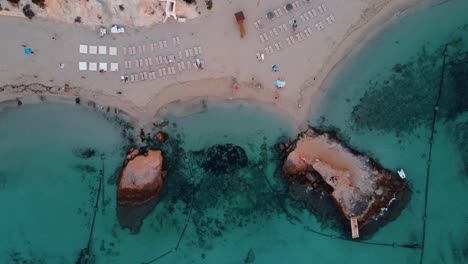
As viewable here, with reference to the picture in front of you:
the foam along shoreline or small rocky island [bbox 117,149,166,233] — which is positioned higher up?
the foam along shoreline

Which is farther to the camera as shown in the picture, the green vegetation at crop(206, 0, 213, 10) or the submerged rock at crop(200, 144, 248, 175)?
the submerged rock at crop(200, 144, 248, 175)

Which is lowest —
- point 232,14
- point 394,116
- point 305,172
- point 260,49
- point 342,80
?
point 305,172

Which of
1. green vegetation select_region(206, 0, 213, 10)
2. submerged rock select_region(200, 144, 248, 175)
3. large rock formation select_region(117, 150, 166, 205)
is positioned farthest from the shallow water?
large rock formation select_region(117, 150, 166, 205)

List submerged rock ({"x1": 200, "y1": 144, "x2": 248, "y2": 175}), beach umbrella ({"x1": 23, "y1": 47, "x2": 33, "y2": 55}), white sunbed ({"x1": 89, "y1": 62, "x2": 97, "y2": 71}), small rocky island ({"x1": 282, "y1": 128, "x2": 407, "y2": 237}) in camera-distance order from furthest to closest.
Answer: submerged rock ({"x1": 200, "y1": 144, "x2": 248, "y2": 175})
small rocky island ({"x1": 282, "y1": 128, "x2": 407, "y2": 237})
white sunbed ({"x1": 89, "y1": 62, "x2": 97, "y2": 71})
beach umbrella ({"x1": 23, "y1": 47, "x2": 33, "y2": 55})

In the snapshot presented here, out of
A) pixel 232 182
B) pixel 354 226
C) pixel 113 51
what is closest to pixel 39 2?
pixel 113 51

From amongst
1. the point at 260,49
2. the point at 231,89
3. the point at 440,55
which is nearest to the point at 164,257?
the point at 231,89

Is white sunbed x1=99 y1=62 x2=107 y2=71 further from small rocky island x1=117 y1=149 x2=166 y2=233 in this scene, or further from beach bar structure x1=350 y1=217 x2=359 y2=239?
beach bar structure x1=350 y1=217 x2=359 y2=239

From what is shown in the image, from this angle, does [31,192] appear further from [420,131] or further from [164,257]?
[420,131]
